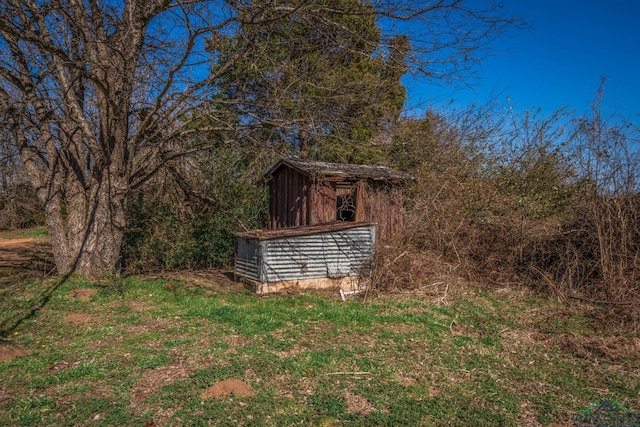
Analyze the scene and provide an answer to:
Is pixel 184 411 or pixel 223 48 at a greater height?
pixel 223 48

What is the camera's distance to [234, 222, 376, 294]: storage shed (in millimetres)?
8234

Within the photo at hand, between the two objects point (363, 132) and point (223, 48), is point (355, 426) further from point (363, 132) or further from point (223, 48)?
point (363, 132)

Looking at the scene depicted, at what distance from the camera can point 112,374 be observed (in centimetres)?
442

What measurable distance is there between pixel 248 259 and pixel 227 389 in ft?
15.6

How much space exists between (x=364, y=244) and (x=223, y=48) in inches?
190

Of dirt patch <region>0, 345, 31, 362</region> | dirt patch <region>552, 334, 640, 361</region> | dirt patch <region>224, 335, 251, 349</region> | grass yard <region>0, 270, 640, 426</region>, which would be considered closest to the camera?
grass yard <region>0, 270, 640, 426</region>

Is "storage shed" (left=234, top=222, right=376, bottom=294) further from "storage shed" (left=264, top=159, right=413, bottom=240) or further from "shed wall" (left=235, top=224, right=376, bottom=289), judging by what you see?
"storage shed" (left=264, top=159, right=413, bottom=240)

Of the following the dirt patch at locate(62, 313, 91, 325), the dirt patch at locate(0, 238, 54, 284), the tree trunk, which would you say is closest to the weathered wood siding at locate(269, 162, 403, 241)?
the tree trunk

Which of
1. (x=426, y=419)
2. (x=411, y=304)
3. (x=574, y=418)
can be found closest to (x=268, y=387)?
(x=426, y=419)

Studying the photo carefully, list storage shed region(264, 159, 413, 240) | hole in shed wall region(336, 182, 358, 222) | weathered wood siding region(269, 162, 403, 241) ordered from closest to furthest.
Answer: storage shed region(264, 159, 413, 240)
weathered wood siding region(269, 162, 403, 241)
hole in shed wall region(336, 182, 358, 222)

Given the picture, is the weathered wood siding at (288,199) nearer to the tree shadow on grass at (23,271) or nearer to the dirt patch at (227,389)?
the tree shadow on grass at (23,271)
